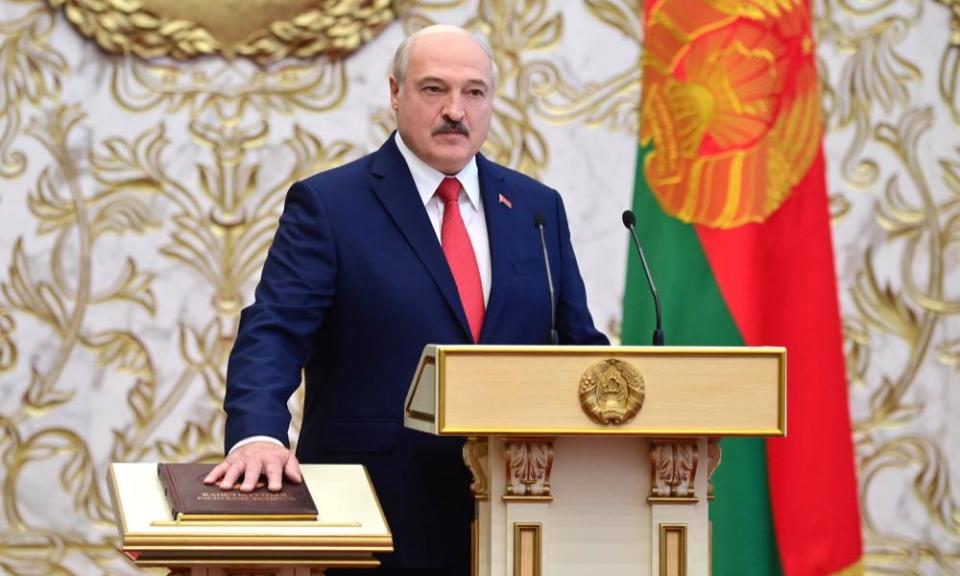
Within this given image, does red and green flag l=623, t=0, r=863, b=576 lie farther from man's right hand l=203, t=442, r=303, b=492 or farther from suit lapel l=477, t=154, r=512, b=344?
man's right hand l=203, t=442, r=303, b=492

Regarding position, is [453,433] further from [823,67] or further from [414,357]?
[823,67]

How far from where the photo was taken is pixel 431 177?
9.56 ft

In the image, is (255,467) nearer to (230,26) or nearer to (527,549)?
(527,549)

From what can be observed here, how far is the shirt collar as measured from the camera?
2906 millimetres

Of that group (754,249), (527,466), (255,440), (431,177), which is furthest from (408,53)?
(754,249)

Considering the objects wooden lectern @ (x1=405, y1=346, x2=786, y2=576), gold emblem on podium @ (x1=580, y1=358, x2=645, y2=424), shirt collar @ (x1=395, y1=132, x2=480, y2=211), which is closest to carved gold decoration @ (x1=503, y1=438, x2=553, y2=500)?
wooden lectern @ (x1=405, y1=346, x2=786, y2=576)

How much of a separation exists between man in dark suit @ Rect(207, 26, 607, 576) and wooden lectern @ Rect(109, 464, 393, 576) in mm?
378

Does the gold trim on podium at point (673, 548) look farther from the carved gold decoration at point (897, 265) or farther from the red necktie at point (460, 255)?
the carved gold decoration at point (897, 265)

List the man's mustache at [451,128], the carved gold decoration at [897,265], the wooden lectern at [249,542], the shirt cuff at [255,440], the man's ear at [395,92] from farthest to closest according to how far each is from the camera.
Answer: the carved gold decoration at [897,265] < the man's ear at [395,92] < the man's mustache at [451,128] < the shirt cuff at [255,440] < the wooden lectern at [249,542]

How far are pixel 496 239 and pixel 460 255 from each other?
0.07 metres

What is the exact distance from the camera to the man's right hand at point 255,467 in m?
2.43

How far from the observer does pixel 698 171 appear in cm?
435

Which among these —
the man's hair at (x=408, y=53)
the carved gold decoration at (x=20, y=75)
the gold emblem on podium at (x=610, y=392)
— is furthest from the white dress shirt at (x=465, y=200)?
the carved gold decoration at (x=20, y=75)

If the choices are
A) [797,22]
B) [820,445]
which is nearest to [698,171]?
[797,22]
